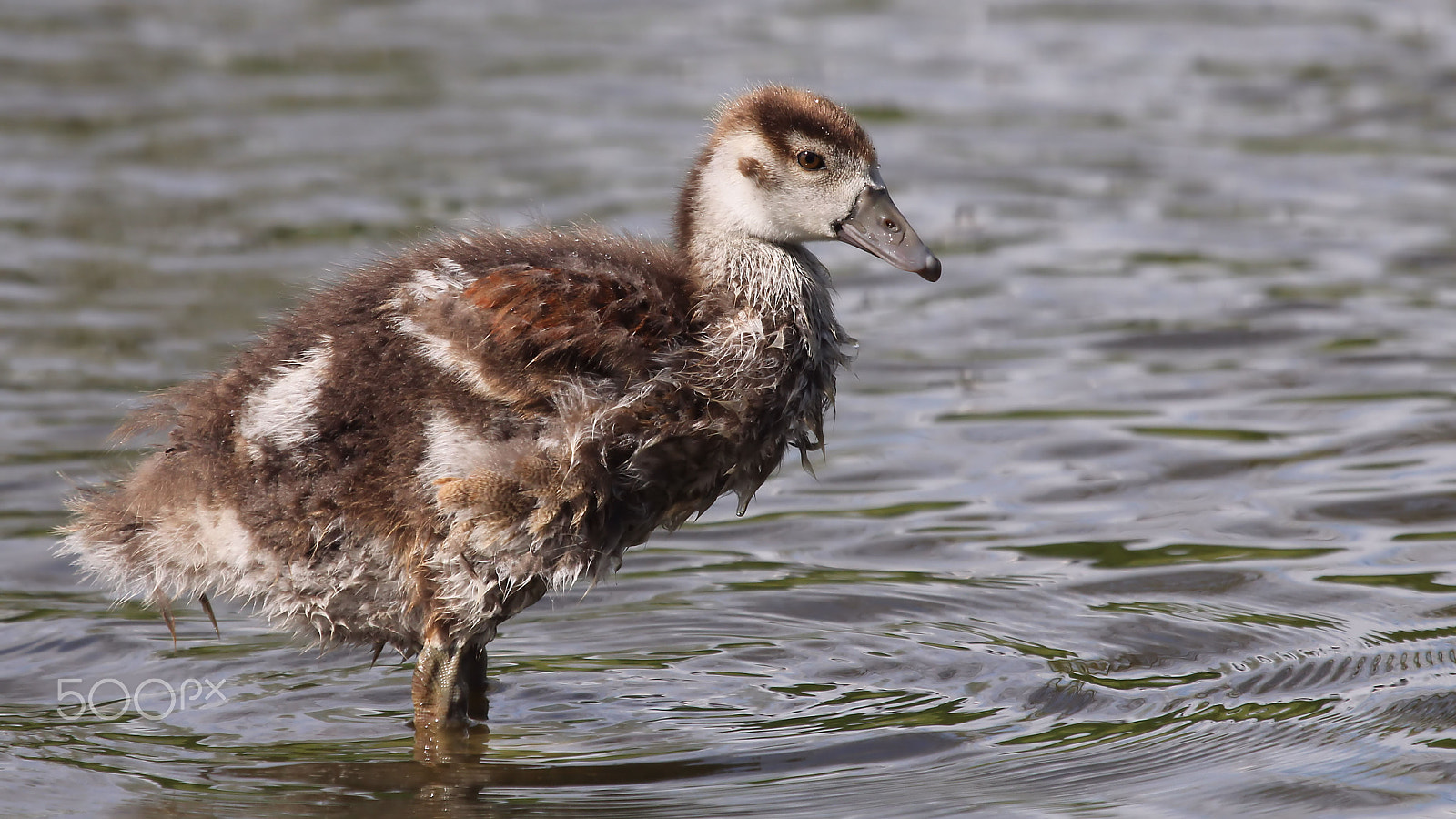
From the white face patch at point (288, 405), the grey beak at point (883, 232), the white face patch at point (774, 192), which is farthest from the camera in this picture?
the grey beak at point (883, 232)

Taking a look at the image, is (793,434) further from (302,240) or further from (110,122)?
(110,122)

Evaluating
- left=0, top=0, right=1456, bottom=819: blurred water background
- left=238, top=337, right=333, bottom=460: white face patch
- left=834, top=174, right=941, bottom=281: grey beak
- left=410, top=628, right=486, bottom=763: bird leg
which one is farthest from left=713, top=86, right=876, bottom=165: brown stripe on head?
left=410, top=628, right=486, bottom=763: bird leg

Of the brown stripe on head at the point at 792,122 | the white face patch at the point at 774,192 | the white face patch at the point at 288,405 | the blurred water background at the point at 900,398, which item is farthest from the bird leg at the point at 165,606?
the brown stripe on head at the point at 792,122

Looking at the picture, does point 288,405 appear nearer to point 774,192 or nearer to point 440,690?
point 440,690

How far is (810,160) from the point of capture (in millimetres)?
6398

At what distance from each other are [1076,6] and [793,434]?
11.2 m

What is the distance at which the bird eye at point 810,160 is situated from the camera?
6387 mm

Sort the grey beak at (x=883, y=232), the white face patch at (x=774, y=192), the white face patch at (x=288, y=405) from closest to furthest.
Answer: the white face patch at (x=288, y=405)
the white face patch at (x=774, y=192)
the grey beak at (x=883, y=232)

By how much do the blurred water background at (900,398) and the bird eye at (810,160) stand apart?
1602 millimetres

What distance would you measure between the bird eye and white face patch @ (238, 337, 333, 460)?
5.18 ft

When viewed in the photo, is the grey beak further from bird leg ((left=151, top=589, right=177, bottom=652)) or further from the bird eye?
bird leg ((left=151, top=589, right=177, bottom=652))

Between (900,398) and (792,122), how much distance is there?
10.5 feet

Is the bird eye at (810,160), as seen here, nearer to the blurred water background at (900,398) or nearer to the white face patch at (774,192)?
the white face patch at (774,192)

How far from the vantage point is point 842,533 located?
7922mm
